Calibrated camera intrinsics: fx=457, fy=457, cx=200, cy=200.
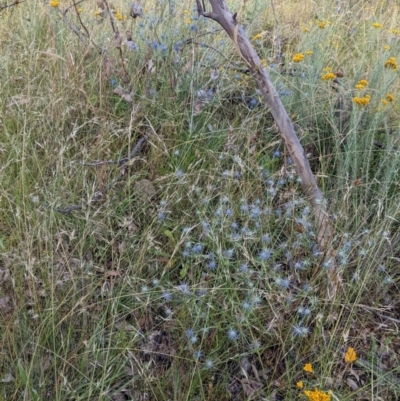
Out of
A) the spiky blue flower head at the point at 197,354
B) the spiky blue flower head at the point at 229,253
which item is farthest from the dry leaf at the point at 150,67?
the spiky blue flower head at the point at 197,354

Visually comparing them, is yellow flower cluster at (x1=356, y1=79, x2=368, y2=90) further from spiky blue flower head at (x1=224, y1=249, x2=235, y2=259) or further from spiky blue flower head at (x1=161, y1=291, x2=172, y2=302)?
spiky blue flower head at (x1=161, y1=291, x2=172, y2=302)

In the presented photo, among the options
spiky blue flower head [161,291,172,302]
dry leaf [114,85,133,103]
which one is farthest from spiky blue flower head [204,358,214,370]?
dry leaf [114,85,133,103]

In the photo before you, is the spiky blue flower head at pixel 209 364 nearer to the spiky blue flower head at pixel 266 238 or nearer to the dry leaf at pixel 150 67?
the spiky blue flower head at pixel 266 238

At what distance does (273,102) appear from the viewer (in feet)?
6.13

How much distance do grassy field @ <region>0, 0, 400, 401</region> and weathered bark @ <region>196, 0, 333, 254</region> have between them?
0.06m

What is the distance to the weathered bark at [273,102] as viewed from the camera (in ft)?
5.88

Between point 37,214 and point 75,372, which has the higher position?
point 37,214

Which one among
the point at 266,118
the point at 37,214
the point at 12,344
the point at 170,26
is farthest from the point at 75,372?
the point at 170,26

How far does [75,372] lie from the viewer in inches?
56.2

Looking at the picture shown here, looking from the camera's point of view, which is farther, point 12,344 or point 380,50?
point 380,50

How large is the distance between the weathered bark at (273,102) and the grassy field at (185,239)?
0.21 feet

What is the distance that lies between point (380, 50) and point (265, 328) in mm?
2112

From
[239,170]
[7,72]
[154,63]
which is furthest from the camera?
[154,63]

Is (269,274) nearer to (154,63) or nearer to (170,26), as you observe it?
(154,63)
